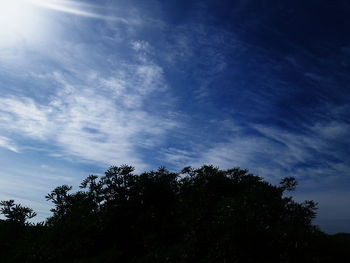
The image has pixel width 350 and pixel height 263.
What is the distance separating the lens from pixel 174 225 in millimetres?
13516

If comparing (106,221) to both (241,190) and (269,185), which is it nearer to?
(241,190)

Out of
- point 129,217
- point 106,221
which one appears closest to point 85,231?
point 106,221

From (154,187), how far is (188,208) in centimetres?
294

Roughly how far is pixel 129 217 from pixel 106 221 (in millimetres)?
1323

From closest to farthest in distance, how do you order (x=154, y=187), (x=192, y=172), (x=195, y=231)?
(x=195, y=231) < (x=154, y=187) < (x=192, y=172)

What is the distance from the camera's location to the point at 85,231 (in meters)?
13.8

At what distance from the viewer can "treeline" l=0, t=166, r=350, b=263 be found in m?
9.64

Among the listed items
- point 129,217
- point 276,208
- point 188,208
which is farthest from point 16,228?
point 276,208

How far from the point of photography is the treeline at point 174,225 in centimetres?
964

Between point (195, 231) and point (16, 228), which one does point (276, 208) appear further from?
point (16, 228)

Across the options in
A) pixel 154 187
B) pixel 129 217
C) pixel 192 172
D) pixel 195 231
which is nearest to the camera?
pixel 195 231

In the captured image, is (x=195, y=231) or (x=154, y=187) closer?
(x=195, y=231)

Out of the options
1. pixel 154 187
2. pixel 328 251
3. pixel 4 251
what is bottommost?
pixel 4 251

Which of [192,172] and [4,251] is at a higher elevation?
[192,172]
